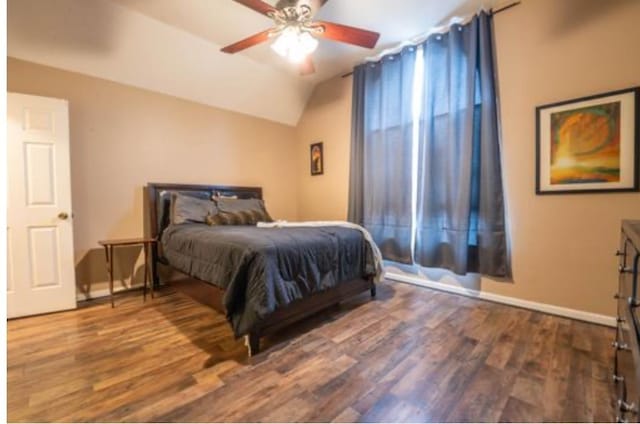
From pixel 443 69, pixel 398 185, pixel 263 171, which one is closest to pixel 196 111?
pixel 263 171

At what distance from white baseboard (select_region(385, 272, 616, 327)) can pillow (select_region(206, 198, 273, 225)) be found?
1975 millimetres

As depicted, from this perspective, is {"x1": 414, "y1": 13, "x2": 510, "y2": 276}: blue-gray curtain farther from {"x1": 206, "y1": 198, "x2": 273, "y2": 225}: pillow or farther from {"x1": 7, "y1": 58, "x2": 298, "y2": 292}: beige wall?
{"x1": 7, "y1": 58, "x2": 298, "y2": 292}: beige wall

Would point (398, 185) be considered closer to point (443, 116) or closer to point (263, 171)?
point (443, 116)

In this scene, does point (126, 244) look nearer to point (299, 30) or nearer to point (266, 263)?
point (266, 263)

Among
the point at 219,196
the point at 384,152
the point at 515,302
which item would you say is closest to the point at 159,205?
the point at 219,196

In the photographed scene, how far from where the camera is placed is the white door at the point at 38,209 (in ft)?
8.29

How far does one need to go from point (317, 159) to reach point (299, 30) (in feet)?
8.37

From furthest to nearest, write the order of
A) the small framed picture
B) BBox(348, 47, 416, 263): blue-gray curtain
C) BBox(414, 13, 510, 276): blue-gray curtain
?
the small framed picture, BBox(348, 47, 416, 263): blue-gray curtain, BBox(414, 13, 510, 276): blue-gray curtain

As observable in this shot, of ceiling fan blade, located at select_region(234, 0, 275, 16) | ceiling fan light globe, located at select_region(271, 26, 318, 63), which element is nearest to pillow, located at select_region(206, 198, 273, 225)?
ceiling fan light globe, located at select_region(271, 26, 318, 63)

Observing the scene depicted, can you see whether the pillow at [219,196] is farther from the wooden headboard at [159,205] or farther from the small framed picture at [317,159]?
the small framed picture at [317,159]

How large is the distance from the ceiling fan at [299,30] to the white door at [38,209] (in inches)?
76.2

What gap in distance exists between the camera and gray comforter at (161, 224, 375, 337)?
74.7 inches

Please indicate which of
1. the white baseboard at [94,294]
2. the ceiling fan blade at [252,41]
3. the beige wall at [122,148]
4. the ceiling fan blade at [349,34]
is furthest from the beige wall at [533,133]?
the white baseboard at [94,294]

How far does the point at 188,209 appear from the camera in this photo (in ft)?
10.9
